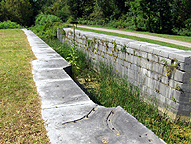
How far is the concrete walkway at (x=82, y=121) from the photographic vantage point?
2209 millimetres

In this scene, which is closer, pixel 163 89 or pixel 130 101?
pixel 163 89

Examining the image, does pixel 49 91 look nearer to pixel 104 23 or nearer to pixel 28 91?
pixel 28 91

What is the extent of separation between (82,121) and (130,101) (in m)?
2.68

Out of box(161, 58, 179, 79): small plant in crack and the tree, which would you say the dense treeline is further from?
box(161, 58, 179, 79): small plant in crack

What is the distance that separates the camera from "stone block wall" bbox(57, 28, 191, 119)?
399 centimetres

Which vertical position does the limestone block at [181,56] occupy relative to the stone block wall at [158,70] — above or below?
above

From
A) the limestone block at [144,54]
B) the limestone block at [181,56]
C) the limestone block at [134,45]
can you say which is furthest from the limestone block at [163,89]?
the limestone block at [134,45]

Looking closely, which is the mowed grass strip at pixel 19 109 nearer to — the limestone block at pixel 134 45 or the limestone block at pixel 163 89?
the limestone block at pixel 163 89

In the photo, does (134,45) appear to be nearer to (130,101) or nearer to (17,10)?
(130,101)

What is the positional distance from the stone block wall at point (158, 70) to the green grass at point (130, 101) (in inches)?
8.9

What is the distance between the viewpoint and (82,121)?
8.59 feet

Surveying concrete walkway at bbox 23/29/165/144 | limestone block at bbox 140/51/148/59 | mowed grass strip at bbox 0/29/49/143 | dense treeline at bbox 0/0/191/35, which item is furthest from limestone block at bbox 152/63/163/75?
dense treeline at bbox 0/0/191/35

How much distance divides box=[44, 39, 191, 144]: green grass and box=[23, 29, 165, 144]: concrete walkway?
1.13 m

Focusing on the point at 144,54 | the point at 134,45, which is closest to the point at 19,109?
the point at 144,54
